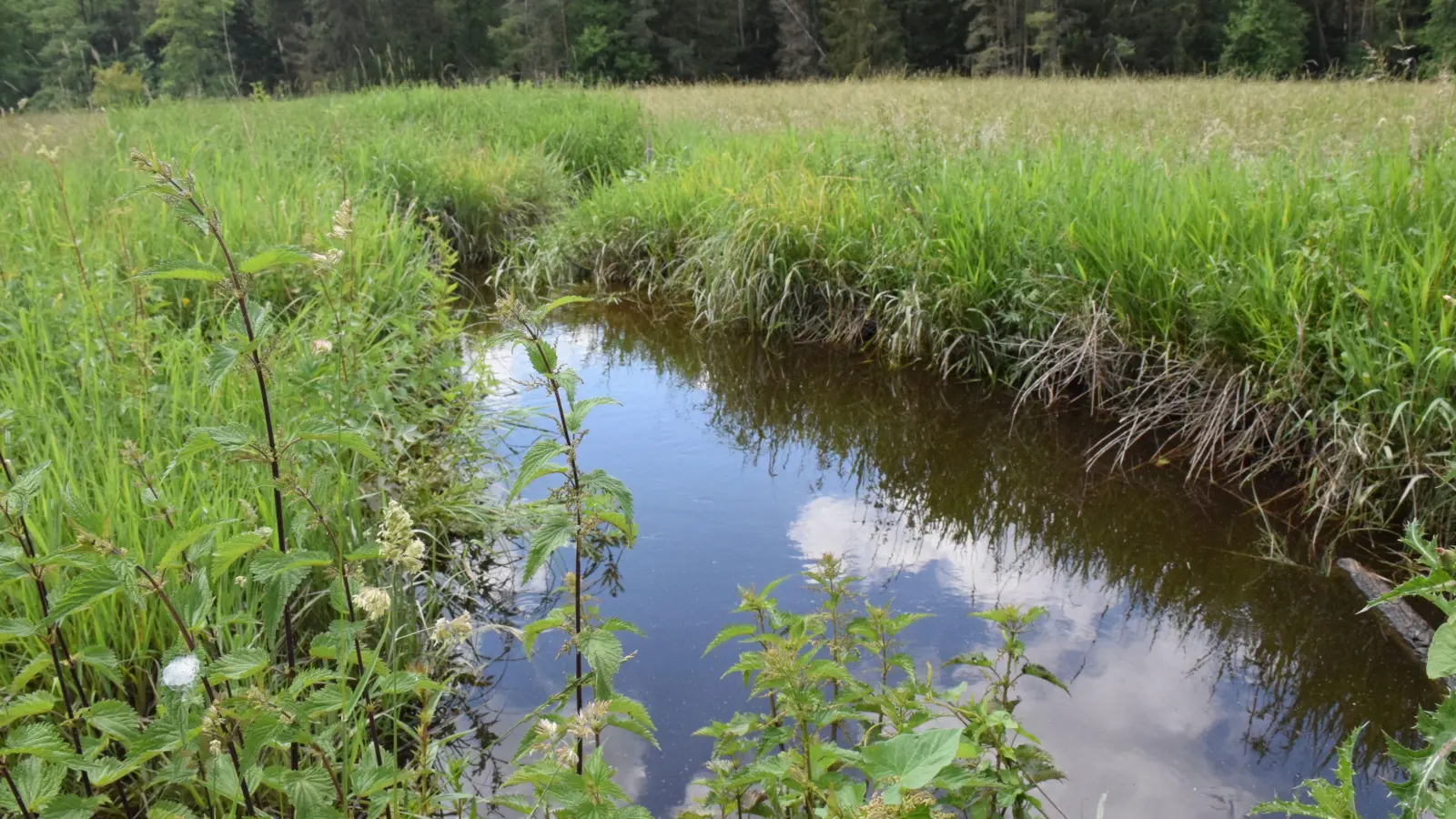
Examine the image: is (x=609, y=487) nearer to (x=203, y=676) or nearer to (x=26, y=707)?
(x=203, y=676)

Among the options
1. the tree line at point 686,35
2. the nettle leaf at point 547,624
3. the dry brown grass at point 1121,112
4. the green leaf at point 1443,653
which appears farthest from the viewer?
the tree line at point 686,35

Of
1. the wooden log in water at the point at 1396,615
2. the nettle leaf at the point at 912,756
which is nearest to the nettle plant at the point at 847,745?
the nettle leaf at the point at 912,756

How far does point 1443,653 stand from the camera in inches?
31.7

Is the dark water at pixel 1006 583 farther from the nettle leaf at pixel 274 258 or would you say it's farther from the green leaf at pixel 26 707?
the nettle leaf at pixel 274 258

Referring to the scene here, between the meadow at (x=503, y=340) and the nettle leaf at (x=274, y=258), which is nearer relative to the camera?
Answer: the nettle leaf at (x=274, y=258)

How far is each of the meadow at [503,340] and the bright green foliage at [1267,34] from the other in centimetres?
1670

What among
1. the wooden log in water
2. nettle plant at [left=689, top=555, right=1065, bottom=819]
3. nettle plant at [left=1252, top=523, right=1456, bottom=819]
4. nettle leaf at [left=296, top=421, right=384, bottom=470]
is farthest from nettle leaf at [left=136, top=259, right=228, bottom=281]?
the wooden log in water

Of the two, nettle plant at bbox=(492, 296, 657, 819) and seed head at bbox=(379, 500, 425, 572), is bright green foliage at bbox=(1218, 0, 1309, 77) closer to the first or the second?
nettle plant at bbox=(492, 296, 657, 819)

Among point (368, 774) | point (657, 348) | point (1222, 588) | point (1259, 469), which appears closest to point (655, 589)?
point (368, 774)

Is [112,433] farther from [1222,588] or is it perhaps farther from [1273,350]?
[1273,350]

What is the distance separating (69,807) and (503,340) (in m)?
0.80

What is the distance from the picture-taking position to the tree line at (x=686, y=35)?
21.6 meters

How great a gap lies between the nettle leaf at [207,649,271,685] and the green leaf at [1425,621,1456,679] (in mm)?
1260

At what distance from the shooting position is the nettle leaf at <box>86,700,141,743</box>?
1.12m
